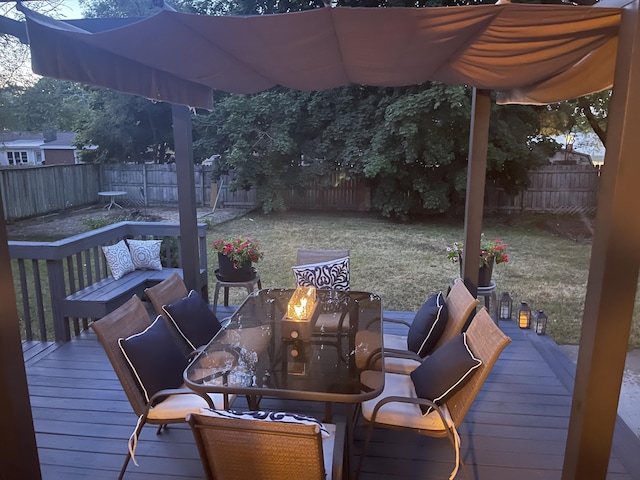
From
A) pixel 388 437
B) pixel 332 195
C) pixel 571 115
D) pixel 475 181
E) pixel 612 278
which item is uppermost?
pixel 571 115

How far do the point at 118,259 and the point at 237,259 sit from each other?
48.8 inches

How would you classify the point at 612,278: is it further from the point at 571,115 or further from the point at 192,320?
the point at 571,115

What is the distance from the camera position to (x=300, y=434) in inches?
63.4

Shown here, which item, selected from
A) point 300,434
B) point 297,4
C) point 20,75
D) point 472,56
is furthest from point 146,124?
point 300,434

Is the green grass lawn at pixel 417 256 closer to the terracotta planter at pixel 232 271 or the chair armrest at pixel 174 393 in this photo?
the terracotta planter at pixel 232 271

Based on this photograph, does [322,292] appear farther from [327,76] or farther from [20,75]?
[20,75]

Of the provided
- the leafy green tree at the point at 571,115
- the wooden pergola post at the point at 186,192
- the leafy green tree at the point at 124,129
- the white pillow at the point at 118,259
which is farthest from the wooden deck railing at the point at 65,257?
the leafy green tree at the point at 571,115

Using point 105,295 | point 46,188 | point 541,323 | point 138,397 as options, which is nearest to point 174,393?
point 138,397

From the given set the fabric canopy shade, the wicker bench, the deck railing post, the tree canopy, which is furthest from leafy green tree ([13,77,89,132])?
the fabric canopy shade

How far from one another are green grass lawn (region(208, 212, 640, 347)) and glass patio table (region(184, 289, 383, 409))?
2.97m

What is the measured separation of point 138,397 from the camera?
2.41 m

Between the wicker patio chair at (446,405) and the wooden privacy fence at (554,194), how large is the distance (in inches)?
387

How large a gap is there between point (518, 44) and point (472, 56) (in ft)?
1.16

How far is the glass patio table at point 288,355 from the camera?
2.17 m
